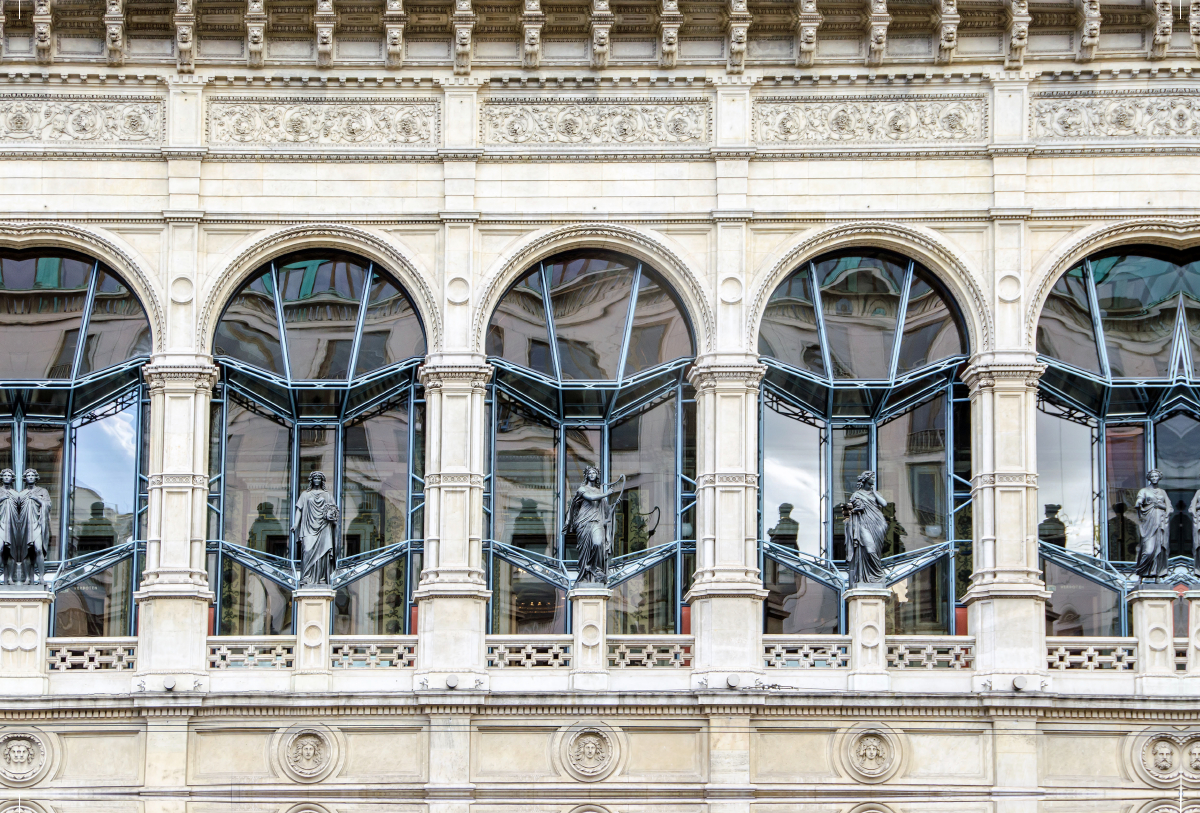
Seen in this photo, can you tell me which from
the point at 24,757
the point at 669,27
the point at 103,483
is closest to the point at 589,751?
the point at 24,757

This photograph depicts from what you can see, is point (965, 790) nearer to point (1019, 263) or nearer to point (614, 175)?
point (1019, 263)

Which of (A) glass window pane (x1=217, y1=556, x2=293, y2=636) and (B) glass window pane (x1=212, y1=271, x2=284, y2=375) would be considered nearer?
(A) glass window pane (x1=217, y1=556, x2=293, y2=636)

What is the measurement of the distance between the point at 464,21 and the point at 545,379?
5.06m

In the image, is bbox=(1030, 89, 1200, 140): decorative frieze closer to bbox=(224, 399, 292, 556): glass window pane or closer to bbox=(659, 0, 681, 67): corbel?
bbox=(659, 0, 681, 67): corbel

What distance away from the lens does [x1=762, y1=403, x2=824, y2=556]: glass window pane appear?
1054 inches

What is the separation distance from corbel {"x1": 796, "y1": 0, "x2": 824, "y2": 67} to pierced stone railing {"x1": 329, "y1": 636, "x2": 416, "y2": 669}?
378 inches

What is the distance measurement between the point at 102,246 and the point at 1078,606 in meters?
14.2

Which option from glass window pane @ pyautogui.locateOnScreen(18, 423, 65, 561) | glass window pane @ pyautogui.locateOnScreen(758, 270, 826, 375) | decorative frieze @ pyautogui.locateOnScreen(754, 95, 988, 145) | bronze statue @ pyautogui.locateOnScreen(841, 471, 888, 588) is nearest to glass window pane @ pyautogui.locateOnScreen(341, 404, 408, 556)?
glass window pane @ pyautogui.locateOnScreen(18, 423, 65, 561)

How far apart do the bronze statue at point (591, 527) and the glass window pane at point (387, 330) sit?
3.05m

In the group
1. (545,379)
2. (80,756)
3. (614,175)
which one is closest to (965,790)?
(545,379)

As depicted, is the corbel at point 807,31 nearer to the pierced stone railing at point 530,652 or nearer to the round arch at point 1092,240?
the round arch at point 1092,240

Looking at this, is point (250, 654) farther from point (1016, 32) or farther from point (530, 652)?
point (1016, 32)

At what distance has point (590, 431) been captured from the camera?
88.8 feet

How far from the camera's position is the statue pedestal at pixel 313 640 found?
83.7 feet
